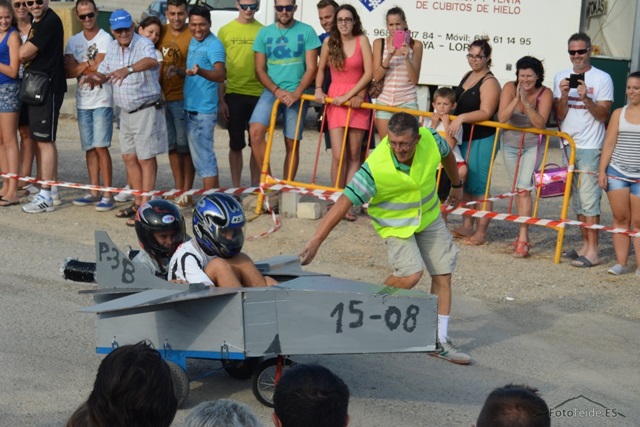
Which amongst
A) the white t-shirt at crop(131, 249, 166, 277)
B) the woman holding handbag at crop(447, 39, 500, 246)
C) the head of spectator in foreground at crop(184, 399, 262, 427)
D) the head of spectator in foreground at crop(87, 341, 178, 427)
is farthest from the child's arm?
the head of spectator in foreground at crop(184, 399, 262, 427)

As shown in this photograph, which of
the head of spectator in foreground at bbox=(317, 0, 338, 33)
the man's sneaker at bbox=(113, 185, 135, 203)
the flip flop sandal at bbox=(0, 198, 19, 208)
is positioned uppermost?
the head of spectator in foreground at bbox=(317, 0, 338, 33)

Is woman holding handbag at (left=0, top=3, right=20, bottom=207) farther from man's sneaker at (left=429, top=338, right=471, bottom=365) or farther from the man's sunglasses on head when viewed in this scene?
man's sneaker at (left=429, top=338, right=471, bottom=365)

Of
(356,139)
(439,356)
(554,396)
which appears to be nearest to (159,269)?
(439,356)

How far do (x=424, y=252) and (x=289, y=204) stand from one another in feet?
14.0

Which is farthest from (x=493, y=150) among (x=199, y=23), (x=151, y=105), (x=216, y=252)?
(x=216, y=252)

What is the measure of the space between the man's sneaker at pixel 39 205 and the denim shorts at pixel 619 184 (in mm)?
6323

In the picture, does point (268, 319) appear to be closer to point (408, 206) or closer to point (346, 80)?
point (408, 206)

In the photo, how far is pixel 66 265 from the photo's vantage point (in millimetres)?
7324

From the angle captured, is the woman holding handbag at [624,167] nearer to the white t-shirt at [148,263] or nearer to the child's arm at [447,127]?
the child's arm at [447,127]

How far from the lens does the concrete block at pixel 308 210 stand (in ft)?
39.5

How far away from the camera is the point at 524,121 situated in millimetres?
11125

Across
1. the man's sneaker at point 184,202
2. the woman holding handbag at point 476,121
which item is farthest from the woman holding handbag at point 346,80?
the man's sneaker at point 184,202

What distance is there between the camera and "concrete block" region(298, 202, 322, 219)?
12031 millimetres

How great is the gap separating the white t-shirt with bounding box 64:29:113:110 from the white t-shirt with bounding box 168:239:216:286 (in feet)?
16.9
